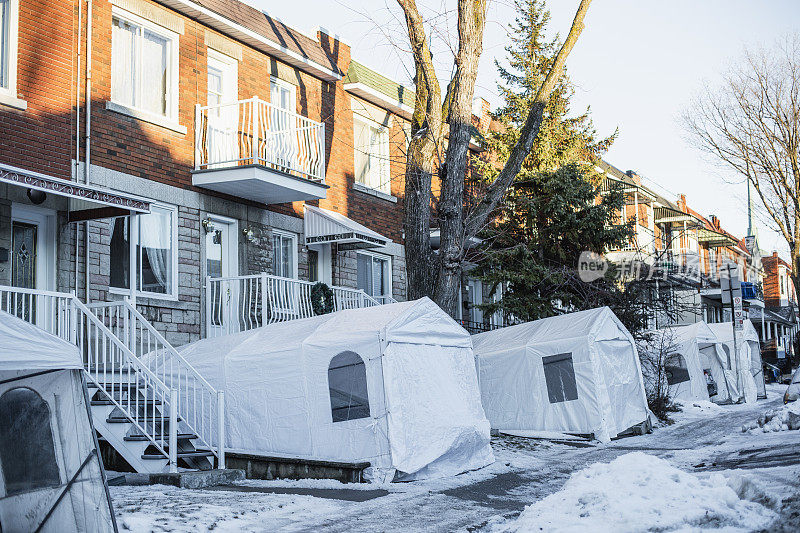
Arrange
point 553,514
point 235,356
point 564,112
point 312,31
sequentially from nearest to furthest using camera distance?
point 553,514
point 235,356
point 312,31
point 564,112

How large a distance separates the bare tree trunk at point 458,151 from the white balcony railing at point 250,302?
2.81 metres

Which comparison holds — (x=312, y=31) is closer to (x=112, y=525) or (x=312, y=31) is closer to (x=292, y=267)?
(x=292, y=267)

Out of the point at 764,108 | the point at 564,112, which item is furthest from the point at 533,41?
the point at 764,108

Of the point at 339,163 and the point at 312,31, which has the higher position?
the point at 312,31

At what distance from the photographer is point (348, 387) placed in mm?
11000

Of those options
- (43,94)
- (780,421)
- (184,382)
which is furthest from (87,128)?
(780,421)

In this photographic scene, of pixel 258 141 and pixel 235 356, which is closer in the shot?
pixel 235 356

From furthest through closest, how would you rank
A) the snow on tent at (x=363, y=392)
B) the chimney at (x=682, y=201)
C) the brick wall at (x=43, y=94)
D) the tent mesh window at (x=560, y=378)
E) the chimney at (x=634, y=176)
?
the chimney at (x=682, y=201) < the chimney at (x=634, y=176) < the tent mesh window at (x=560, y=378) < the brick wall at (x=43, y=94) < the snow on tent at (x=363, y=392)

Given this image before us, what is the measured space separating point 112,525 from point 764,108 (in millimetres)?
21593

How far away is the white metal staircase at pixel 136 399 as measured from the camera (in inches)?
417

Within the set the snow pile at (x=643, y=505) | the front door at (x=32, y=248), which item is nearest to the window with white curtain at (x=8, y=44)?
the front door at (x=32, y=248)

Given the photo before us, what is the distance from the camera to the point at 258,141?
1553cm

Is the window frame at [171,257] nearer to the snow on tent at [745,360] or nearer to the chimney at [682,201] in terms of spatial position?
→ the snow on tent at [745,360]

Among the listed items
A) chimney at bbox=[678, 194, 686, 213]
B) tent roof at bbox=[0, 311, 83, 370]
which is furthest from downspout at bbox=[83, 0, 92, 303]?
chimney at bbox=[678, 194, 686, 213]
